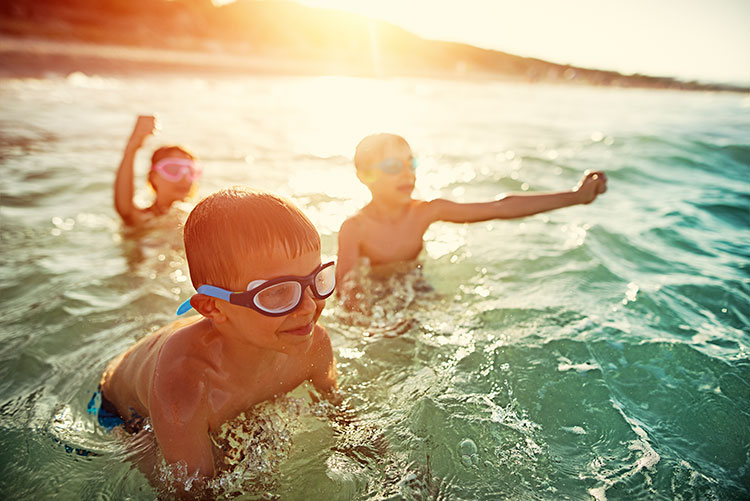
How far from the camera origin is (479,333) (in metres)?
3.38

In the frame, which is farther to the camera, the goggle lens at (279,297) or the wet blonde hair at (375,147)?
the wet blonde hair at (375,147)

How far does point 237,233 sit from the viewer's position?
1.65 m

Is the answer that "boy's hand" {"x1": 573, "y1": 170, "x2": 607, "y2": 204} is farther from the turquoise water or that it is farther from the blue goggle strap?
the blue goggle strap

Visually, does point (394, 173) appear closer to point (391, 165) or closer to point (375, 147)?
point (391, 165)

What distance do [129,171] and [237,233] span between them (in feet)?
13.3

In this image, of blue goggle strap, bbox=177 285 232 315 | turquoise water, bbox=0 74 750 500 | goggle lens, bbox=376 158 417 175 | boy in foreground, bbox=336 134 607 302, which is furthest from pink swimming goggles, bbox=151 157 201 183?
blue goggle strap, bbox=177 285 232 315

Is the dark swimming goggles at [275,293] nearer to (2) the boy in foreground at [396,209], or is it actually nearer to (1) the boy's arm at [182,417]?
(1) the boy's arm at [182,417]

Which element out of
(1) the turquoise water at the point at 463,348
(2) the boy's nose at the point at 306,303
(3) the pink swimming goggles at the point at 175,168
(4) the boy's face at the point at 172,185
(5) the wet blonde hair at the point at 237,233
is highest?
(5) the wet blonde hair at the point at 237,233

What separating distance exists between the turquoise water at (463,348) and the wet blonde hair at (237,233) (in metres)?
0.97

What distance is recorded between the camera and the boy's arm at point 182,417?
5.98ft

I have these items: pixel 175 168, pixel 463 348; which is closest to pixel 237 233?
pixel 463 348

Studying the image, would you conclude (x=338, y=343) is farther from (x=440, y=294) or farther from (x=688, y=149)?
(x=688, y=149)

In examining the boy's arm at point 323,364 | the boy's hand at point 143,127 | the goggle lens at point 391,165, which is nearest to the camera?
the boy's arm at point 323,364

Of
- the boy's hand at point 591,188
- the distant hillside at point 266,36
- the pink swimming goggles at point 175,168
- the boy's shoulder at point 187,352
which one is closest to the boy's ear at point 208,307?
the boy's shoulder at point 187,352
